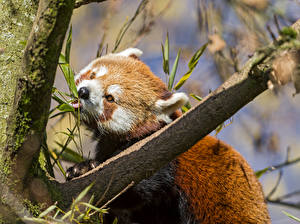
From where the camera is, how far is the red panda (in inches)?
83.2

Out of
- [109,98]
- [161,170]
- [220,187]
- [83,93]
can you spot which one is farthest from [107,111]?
[220,187]

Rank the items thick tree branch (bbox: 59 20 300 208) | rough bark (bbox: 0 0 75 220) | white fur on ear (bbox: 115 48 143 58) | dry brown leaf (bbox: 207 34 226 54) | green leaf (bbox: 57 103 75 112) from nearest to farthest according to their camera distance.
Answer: rough bark (bbox: 0 0 75 220)
thick tree branch (bbox: 59 20 300 208)
dry brown leaf (bbox: 207 34 226 54)
green leaf (bbox: 57 103 75 112)
white fur on ear (bbox: 115 48 143 58)

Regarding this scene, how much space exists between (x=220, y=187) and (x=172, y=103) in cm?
55

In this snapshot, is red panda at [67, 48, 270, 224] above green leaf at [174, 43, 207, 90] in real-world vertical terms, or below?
below

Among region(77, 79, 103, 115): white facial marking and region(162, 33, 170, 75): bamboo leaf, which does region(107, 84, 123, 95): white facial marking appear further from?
region(162, 33, 170, 75): bamboo leaf

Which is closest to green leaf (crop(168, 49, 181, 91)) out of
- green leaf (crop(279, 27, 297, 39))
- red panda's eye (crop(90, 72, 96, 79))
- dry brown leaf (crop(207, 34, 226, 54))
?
red panda's eye (crop(90, 72, 96, 79))

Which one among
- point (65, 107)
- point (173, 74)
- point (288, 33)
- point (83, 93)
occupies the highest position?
point (173, 74)

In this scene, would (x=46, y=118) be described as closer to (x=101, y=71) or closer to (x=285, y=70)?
(x=285, y=70)

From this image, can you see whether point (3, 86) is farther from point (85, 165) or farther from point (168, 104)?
point (168, 104)

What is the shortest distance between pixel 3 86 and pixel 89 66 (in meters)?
0.74

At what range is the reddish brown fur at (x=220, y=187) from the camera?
6.92ft

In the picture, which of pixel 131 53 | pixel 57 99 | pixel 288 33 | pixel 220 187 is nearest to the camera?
pixel 288 33

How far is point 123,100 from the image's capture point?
2254mm

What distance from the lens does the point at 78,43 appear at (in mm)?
3967
